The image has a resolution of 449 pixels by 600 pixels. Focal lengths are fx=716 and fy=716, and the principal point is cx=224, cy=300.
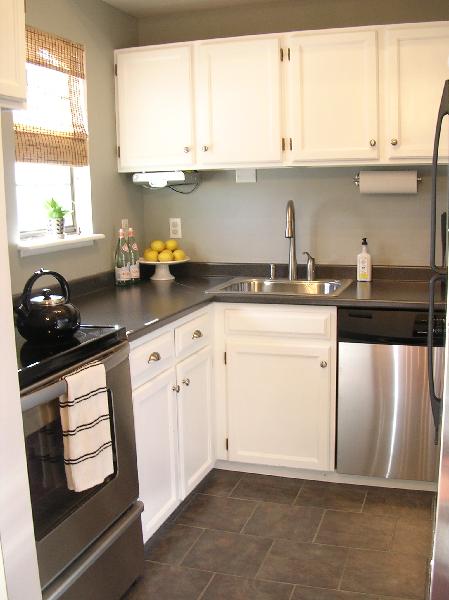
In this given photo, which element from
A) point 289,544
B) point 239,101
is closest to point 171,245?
point 239,101

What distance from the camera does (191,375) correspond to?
3.05m

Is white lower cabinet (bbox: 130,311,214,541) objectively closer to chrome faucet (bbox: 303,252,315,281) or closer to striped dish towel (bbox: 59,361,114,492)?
striped dish towel (bbox: 59,361,114,492)

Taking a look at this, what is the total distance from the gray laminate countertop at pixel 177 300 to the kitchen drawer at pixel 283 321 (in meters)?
0.05

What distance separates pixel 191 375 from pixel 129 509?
76 cm

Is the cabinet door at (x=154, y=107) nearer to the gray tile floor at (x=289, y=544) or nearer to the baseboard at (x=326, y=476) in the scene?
the baseboard at (x=326, y=476)

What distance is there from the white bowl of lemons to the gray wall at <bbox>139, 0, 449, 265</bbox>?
14cm

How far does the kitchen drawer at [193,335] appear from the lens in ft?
9.55

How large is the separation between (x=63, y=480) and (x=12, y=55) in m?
1.14

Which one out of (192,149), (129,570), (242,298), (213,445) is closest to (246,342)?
(242,298)

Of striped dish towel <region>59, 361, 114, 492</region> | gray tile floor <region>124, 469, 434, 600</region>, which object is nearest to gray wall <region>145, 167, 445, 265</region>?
gray tile floor <region>124, 469, 434, 600</region>

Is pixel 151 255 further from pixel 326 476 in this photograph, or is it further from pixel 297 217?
pixel 326 476

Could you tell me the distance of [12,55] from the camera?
1707 millimetres

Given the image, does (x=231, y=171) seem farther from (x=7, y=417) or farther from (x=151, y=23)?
(x=7, y=417)

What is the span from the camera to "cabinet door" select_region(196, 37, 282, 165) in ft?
10.9
